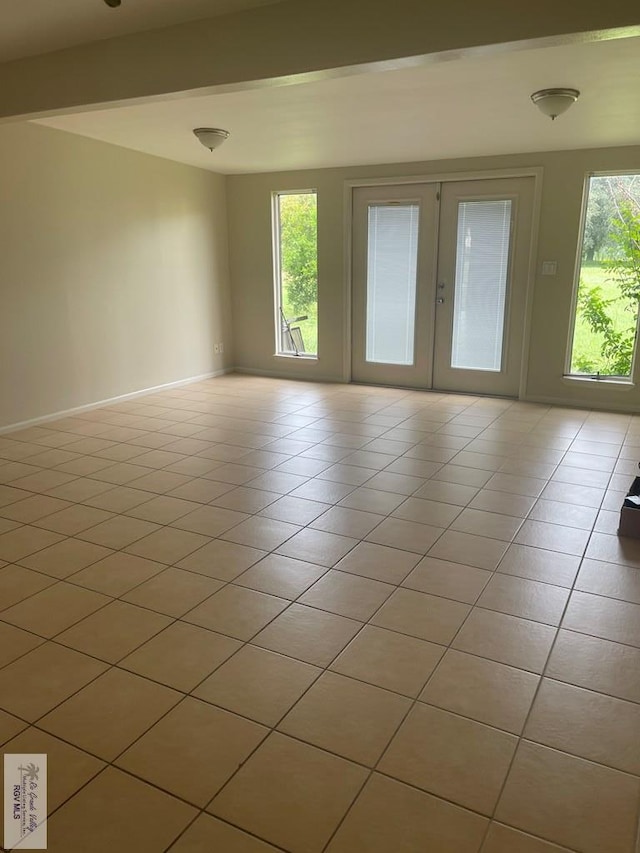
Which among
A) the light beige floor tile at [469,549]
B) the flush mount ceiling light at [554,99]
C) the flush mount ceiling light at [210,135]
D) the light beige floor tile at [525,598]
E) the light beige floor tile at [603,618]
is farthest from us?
the flush mount ceiling light at [210,135]

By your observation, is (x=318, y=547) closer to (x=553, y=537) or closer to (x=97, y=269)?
(x=553, y=537)

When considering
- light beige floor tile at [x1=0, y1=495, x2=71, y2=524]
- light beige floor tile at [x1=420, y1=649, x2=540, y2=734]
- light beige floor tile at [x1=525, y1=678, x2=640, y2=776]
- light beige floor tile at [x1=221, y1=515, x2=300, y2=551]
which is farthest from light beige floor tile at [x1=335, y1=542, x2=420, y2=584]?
light beige floor tile at [x1=0, y1=495, x2=71, y2=524]

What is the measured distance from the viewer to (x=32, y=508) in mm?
3406

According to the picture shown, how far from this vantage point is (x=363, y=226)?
6.41 metres

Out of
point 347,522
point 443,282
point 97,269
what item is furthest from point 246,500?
point 443,282

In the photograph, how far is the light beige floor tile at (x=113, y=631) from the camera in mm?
2168

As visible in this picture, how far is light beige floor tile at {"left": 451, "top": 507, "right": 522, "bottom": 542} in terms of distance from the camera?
311 cm

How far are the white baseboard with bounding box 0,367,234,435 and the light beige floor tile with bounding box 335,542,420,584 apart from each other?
3.26 m

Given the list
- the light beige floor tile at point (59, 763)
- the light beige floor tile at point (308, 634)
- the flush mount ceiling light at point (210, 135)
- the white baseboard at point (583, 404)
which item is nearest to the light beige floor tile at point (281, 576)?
the light beige floor tile at point (308, 634)

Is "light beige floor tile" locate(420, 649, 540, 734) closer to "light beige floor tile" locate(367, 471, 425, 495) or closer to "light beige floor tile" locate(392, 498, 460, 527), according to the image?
"light beige floor tile" locate(392, 498, 460, 527)

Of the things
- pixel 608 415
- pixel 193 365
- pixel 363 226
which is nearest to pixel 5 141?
pixel 193 365

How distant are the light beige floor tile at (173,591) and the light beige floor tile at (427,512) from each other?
116 cm

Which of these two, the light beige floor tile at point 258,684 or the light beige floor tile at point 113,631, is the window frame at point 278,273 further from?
the light beige floor tile at point 258,684

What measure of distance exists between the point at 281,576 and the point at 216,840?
49.4 inches
